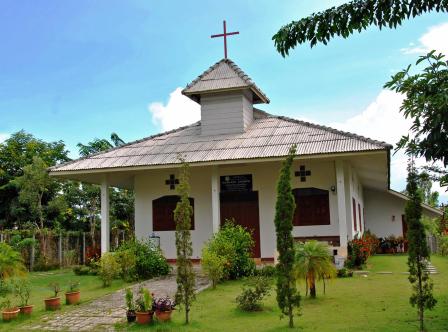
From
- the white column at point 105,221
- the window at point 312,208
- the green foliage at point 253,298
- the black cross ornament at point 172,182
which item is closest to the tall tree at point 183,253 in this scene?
the green foliage at point 253,298

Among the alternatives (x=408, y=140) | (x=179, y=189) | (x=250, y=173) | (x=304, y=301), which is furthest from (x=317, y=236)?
(x=408, y=140)

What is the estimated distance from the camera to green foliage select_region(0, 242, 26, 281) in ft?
38.0

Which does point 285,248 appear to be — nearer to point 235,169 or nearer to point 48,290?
point 48,290

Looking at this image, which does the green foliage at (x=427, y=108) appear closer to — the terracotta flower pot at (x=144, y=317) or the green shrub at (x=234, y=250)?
the terracotta flower pot at (x=144, y=317)

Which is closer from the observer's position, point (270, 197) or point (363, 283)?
point (363, 283)

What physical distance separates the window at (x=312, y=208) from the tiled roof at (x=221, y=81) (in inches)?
165

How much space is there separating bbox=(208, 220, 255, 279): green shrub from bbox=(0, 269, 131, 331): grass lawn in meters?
2.80

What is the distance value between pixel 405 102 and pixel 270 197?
37.1ft

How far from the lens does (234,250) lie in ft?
44.5

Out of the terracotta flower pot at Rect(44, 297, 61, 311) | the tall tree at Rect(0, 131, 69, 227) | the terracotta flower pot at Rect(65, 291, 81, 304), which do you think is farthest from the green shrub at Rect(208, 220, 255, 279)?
the tall tree at Rect(0, 131, 69, 227)

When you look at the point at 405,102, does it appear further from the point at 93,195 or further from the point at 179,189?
the point at 93,195

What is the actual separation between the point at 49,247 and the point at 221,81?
9.73m

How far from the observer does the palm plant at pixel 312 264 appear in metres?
10.1

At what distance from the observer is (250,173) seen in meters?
16.8
